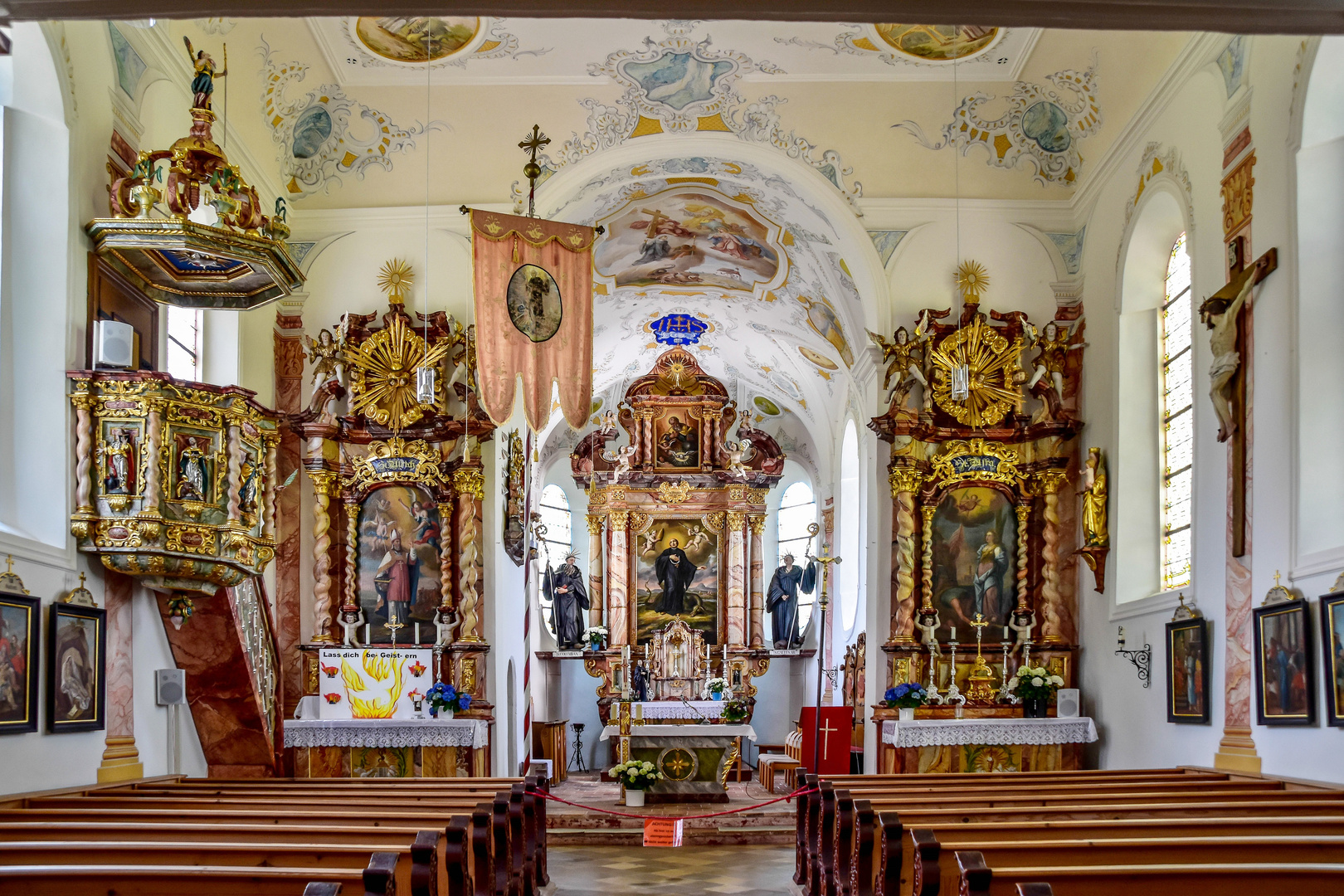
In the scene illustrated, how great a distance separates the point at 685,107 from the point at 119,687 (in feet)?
28.2

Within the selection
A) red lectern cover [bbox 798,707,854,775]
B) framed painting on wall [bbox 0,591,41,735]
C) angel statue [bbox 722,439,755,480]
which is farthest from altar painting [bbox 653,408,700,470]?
framed painting on wall [bbox 0,591,41,735]

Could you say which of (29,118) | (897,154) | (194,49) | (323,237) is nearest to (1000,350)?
(897,154)

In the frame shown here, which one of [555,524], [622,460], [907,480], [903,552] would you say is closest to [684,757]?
[903,552]

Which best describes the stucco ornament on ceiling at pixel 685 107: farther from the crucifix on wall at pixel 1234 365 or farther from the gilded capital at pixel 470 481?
the crucifix on wall at pixel 1234 365

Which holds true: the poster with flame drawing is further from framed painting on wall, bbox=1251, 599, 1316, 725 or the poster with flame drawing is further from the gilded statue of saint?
framed painting on wall, bbox=1251, 599, 1316, 725

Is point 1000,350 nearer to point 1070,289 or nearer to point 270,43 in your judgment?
point 1070,289

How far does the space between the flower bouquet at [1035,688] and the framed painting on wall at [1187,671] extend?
2.04 metres

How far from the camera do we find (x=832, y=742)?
16891mm

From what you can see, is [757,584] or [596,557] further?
[757,584]

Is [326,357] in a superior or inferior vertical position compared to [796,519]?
superior

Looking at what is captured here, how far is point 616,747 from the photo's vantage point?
20828 mm

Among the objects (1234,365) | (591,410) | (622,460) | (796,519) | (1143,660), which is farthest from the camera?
(796,519)

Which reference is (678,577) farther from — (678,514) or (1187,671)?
(1187,671)

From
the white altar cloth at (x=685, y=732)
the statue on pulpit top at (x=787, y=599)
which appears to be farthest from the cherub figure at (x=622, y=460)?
the white altar cloth at (x=685, y=732)
